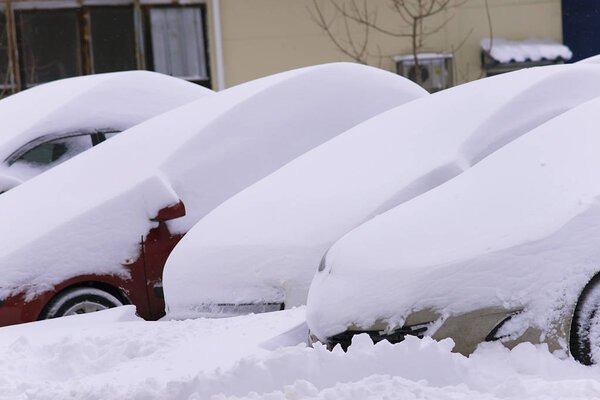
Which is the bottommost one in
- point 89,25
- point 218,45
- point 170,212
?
point 170,212

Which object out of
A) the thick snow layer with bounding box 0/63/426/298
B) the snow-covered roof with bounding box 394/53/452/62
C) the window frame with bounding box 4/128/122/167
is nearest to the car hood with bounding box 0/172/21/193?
the window frame with bounding box 4/128/122/167

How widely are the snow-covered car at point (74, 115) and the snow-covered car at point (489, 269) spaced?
15.2 feet

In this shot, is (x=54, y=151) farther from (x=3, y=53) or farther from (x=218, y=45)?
(x=3, y=53)

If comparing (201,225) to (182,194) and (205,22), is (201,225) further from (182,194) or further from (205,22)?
(205,22)

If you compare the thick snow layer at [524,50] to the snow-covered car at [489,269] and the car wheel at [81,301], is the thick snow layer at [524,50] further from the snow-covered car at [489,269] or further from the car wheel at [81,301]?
the snow-covered car at [489,269]

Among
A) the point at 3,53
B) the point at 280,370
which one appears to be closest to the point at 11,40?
the point at 3,53

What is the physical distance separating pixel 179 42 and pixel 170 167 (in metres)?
12.0

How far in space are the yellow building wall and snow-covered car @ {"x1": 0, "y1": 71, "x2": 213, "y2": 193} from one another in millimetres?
8776

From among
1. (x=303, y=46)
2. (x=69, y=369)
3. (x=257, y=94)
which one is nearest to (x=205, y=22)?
(x=303, y=46)

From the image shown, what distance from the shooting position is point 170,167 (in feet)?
22.4

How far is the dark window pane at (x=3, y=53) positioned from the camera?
57.3 feet

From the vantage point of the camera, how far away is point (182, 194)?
6.77 metres

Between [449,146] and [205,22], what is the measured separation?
13412 mm

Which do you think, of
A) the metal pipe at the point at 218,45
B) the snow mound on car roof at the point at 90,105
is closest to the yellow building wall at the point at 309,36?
the metal pipe at the point at 218,45
